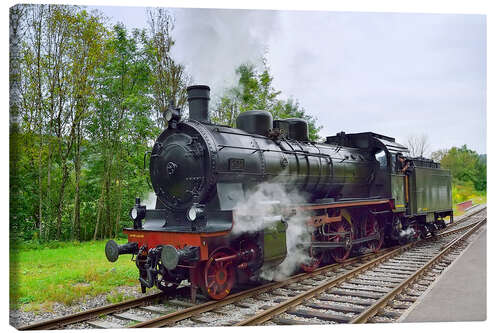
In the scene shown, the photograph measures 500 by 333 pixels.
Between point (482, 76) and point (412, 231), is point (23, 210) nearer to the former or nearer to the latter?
point (482, 76)

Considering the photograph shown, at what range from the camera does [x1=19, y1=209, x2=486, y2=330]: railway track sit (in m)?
5.15

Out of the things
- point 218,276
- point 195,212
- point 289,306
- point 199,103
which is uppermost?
point 199,103

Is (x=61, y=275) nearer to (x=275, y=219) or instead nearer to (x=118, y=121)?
(x=275, y=219)

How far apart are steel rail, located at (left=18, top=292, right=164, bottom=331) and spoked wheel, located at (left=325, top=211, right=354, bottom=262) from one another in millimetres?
4611

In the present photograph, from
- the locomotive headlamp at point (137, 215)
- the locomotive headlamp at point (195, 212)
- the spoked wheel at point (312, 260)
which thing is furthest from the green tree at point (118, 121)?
the spoked wheel at point (312, 260)

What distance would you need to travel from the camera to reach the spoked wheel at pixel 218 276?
19.3ft

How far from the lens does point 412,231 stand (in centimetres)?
1225

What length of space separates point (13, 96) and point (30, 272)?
319cm

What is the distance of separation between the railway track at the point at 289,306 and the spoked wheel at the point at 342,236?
1.11m

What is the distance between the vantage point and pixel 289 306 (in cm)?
571

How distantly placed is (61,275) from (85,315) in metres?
2.66

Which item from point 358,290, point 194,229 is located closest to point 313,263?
point 358,290

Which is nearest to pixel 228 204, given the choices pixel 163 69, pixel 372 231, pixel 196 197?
pixel 196 197

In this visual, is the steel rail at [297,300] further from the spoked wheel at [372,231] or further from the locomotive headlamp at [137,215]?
the locomotive headlamp at [137,215]
